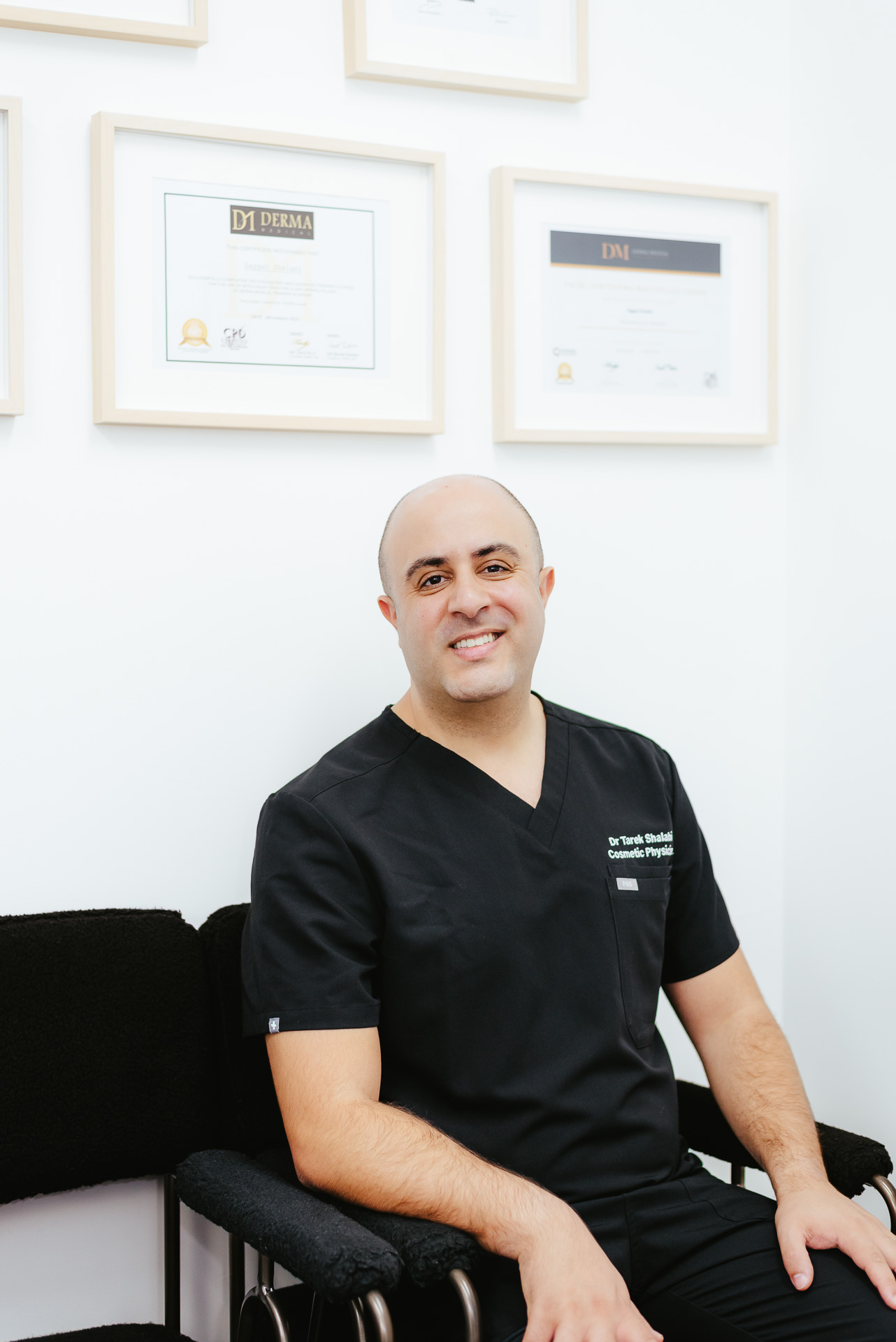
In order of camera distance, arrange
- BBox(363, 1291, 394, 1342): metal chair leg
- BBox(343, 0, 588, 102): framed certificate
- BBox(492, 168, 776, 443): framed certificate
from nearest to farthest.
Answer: BBox(363, 1291, 394, 1342): metal chair leg
BBox(343, 0, 588, 102): framed certificate
BBox(492, 168, 776, 443): framed certificate

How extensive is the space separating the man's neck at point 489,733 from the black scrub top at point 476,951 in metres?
0.03

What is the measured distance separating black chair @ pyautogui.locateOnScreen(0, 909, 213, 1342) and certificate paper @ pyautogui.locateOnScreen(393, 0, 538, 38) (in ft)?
4.28

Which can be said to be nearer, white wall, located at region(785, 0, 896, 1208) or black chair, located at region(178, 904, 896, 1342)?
black chair, located at region(178, 904, 896, 1342)

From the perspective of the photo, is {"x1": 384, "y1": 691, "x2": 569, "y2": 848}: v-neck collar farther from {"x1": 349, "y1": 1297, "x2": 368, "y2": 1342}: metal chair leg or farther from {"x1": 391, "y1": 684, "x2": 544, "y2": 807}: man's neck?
{"x1": 349, "y1": 1297, "x2": 368, "y2": 1342}: metal chair leg

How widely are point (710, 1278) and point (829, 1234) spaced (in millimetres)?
149

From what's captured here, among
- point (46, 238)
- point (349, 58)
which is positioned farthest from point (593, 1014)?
point (349, 58)

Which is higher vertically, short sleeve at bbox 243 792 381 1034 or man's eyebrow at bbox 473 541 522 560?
man's eyebrow at bbox 473 541 522 560

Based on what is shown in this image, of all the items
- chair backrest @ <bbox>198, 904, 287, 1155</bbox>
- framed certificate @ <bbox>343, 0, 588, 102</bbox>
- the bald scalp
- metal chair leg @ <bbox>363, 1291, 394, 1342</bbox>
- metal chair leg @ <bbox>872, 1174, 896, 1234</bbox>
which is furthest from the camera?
framed certificate @ <bbox>343, 0, 588, 102</bbox>

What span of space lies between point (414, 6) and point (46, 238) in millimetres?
633

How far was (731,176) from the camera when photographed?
6.82ft

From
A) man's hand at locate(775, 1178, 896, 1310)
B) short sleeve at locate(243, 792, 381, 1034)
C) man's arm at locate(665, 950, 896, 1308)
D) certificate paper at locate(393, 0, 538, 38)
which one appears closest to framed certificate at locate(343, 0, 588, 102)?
certificate paper at locate(393, 0, 538, 38)

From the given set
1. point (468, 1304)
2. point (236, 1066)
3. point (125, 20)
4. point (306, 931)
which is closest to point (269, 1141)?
point (236, 1066)

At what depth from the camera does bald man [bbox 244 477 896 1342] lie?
4.55ft

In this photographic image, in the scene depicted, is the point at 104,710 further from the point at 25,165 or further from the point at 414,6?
the point at 414,6
